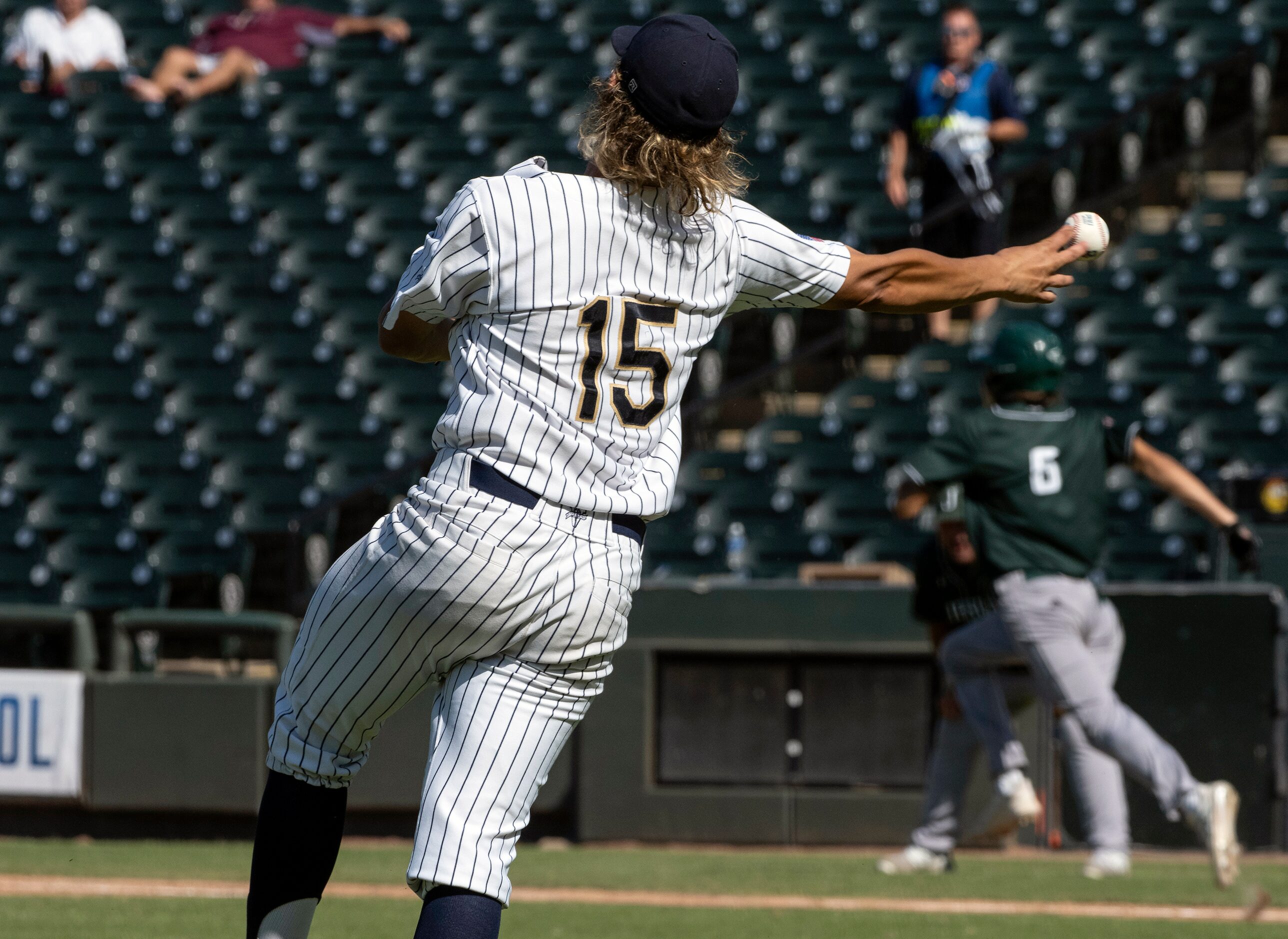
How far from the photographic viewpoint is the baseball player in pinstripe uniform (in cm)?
278

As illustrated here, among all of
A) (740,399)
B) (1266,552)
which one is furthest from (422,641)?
(740,399)

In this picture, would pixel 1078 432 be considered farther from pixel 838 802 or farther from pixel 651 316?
pixel 651 316

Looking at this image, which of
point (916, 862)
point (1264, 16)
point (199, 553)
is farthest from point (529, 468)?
point (1264, 16)

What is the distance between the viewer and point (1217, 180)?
12.5 m

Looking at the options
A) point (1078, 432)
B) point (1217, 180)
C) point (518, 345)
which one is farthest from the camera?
point (1217, 180)

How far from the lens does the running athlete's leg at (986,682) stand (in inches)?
251

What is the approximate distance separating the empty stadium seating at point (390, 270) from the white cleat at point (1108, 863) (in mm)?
3123

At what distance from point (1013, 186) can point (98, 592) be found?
19.4 feet

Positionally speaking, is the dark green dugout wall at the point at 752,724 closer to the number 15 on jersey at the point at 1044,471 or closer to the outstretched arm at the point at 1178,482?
the outstretched arm at the point at 1178,482

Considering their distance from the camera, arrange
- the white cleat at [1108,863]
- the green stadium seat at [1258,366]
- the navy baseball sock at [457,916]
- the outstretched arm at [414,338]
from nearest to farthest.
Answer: the navy baseball sock at [457,916] < the outstretched arm at [414,338] < the white cleat at [1108,863] < the green stadium seat at [1258,366]

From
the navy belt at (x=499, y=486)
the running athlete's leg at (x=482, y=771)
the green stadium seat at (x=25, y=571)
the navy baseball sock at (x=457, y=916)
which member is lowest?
the navy baseball sock at (x=457, y=916)

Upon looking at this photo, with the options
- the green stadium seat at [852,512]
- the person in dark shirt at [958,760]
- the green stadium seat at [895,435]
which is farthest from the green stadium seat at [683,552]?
the person in dark shirt at [958,760]

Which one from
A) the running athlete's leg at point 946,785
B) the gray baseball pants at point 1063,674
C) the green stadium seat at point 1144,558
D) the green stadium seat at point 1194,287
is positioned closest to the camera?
the gray baseball pants at point 1063,674

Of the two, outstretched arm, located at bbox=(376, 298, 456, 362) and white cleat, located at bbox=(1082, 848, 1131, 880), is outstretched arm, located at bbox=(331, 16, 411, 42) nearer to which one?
white cleat, located at bbox=(1082, 848, 1131, 880)
